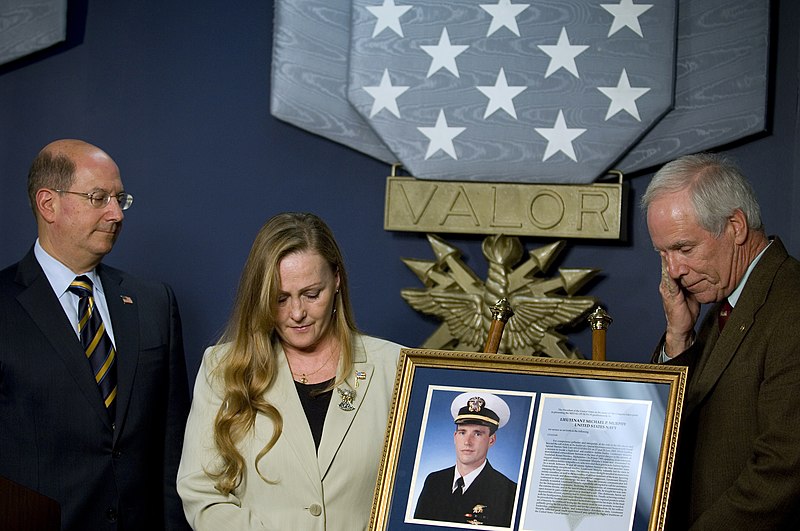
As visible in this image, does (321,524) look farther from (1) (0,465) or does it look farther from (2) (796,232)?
(2) (796,232)

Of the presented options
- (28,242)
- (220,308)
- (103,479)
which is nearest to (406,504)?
(103,479)

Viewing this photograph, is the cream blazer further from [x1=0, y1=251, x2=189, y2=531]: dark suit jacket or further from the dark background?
the dark background

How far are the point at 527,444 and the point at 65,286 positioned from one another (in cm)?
145

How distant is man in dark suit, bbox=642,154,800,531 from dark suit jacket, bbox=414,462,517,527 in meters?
0.38

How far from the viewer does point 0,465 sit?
2.83 meters

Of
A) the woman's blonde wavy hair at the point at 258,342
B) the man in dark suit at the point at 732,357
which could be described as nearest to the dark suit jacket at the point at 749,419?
the man in dark suit at the point at 732,357

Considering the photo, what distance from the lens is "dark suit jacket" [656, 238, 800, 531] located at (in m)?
2.15

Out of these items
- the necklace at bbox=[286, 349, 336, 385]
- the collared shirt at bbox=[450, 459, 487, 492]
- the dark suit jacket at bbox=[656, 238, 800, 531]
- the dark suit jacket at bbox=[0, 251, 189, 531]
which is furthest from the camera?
the dark suit jacket at bbox=[0, 251, 189, 531]

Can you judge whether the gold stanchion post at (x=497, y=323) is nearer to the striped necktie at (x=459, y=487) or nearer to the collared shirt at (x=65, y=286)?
the striped necktie at (x=459, y=487)

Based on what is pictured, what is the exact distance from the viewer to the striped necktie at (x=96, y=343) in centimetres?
298

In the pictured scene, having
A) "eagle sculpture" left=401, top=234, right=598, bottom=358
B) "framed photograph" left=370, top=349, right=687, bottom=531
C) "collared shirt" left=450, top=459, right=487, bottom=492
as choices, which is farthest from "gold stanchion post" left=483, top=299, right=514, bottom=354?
"eagle sculpture" left=401, top=234, right=598, bottom=358

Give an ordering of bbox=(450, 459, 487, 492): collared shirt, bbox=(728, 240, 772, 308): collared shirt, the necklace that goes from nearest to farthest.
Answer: bbox=(450, 459, 487, 492): collared shirt, bbox=(728, 240, 772, 308): collared shirt, the necklace

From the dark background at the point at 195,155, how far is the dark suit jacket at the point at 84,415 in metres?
0.66

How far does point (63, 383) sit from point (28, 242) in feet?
3.74
